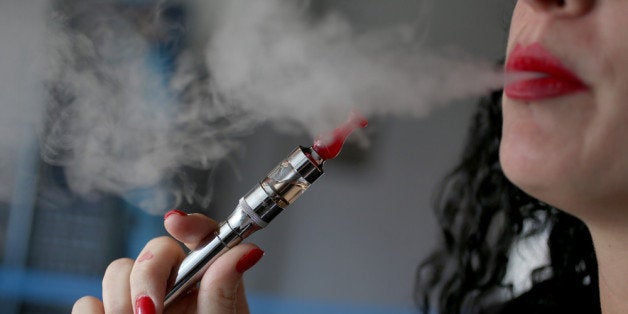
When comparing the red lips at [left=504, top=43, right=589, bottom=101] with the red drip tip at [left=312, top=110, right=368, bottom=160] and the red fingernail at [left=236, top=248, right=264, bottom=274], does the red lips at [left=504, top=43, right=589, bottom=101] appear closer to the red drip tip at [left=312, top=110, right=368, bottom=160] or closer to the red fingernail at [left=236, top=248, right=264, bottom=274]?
the red drip tip at [left=312, top=110, right=368, bottom=160]

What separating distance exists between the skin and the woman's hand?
368 millimetres

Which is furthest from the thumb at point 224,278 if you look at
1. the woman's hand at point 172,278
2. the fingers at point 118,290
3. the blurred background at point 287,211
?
the blurred background at point 287,211

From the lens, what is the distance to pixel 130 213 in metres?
1.94

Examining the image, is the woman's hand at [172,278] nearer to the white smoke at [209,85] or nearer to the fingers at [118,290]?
the fingers at [118,290]

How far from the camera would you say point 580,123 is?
0.60 metres

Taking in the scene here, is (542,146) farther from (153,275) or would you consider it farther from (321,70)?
(321,70)

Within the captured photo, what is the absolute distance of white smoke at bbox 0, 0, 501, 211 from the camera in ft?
3.67

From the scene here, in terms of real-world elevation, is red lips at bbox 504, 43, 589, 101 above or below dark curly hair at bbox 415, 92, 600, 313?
above

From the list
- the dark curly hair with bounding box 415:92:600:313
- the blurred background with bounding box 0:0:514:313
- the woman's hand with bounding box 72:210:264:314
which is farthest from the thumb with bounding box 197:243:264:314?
the blurred background with bounding box 0:0:514:313

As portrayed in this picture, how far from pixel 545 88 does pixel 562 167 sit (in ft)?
0.26

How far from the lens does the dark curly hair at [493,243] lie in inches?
45.2

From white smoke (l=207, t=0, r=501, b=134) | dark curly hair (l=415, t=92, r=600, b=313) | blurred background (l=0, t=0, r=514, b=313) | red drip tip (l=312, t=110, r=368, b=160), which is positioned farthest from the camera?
blurred background (l=0, t=0, r=514, b=313)

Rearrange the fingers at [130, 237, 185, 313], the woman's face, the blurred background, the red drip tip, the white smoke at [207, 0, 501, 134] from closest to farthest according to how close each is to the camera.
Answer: the woman's face, the red drip tip, the fingers at [130, 237, 185, 313], the white smoke at [207, 0, 501, 134], the blurred background

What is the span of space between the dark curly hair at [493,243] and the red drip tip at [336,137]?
576 millimetres
